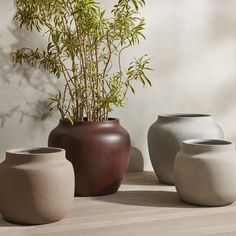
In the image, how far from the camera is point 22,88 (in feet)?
4.79

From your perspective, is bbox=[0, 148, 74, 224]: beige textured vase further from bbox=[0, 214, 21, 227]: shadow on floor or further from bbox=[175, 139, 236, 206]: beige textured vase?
bbox=[175, 139, 236, 206]: beige textured vase

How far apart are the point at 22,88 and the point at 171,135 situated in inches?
16.1

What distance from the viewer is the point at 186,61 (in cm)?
166

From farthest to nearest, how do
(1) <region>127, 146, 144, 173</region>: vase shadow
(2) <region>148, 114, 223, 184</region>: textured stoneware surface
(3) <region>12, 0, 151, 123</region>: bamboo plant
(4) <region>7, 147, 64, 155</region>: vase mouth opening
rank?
(1) <region>127, 146, 144, 173</region>: vase shadow → (2) <region>148, 114, 223, 184</region>: textured stoneware surface → (3) <region>12, 0, 151, 123</region>: bamboo plant → (4) <region>7, 147, 64, 155</region>: vase mouth opening

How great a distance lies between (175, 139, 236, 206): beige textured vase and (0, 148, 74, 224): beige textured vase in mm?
270

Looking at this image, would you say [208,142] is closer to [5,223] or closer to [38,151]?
[38,151]

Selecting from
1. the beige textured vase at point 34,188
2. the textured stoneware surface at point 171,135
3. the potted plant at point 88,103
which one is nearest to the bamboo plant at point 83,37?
the potted plant at point 88,103

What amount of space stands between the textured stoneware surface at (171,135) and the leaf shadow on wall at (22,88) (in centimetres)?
30

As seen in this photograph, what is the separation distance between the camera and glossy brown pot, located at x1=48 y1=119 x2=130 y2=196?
1254 millimetres

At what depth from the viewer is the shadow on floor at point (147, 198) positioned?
48.0 inches

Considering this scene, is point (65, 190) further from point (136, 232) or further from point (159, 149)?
point (159, 149)

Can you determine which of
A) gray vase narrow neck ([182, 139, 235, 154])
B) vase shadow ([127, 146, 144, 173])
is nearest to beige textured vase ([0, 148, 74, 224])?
gray vase narrow neck ([182, 139, 235, 154])

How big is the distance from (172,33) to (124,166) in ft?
1.64

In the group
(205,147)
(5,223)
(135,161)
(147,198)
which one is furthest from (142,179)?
(5,223)
